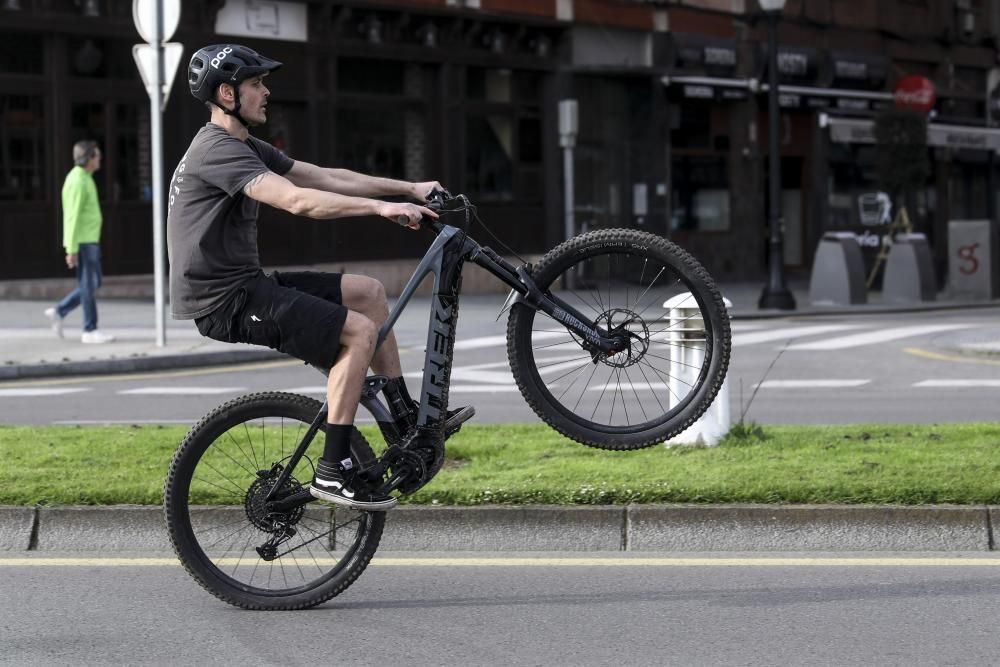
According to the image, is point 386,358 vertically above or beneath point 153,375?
above

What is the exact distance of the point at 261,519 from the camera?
6285 mm

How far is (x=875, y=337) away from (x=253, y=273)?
14.6 meters

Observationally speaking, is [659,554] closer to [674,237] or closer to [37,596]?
[37,596]

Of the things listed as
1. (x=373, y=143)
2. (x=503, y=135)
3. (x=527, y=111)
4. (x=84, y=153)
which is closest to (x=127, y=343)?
(x=84, y=153)

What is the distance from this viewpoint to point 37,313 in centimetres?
2100

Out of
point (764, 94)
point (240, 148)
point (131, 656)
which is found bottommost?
point (131, 656)

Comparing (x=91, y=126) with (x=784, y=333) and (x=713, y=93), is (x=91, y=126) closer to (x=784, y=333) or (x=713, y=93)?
(x=784, y=333)

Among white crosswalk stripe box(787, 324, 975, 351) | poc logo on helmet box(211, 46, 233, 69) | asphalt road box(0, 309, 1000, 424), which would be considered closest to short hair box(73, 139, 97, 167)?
asphalt road box(0, 309, 1000, 424)

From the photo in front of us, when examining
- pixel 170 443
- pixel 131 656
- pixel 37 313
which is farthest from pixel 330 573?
pixel 37 313

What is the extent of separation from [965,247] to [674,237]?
6.32m

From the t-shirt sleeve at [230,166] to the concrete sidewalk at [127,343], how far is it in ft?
15.0

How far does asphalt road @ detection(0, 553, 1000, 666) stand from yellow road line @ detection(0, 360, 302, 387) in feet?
27.3

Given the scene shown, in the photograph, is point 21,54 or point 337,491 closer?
point 337,491

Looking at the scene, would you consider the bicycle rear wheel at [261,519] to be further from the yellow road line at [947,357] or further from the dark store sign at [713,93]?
the dark store sign at [713,93]
